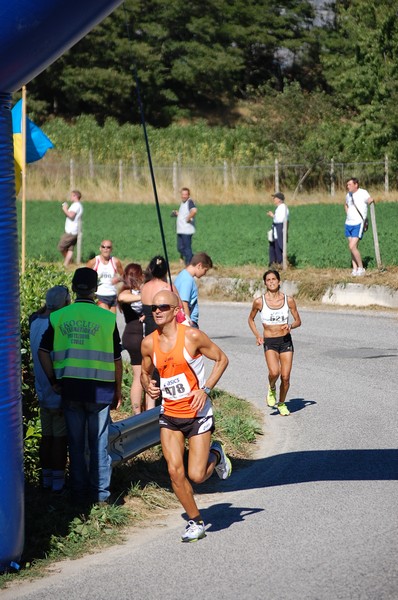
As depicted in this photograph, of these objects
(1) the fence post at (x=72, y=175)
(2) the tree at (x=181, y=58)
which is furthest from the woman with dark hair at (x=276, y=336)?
(2) the tree at (x=181, y=58)

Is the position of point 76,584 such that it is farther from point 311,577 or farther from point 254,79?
point 254,79

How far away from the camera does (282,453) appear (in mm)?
10594

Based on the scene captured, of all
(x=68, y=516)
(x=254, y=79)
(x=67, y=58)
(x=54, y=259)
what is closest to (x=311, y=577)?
(x=68, y=516)

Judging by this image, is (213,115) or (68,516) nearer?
(68,516)

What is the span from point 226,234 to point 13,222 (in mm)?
23300

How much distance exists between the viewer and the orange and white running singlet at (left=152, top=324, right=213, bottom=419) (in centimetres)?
790

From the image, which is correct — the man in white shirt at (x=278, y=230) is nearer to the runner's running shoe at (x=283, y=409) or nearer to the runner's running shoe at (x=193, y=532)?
the runner's running shoe at (x=283, y=409)

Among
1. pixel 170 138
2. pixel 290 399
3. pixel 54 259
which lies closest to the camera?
pixel 290 399

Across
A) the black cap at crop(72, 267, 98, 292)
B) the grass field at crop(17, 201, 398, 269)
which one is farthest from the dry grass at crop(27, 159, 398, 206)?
the black cap at crop(72, 267, 98, 292)

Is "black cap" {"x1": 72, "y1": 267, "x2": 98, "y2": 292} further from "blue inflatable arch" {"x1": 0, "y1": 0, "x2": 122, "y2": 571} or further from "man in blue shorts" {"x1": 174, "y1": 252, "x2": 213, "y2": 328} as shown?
"man in blue shorts" {"x1": 174, "y1": 252, "x2": 213, "y2": 328}

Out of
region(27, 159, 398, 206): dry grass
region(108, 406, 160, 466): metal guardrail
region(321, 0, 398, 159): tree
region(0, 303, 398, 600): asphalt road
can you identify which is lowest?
region(0, 303, 398, 600): asphalt road

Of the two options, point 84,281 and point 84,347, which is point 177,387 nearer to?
point 84,347

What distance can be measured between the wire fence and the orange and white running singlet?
108 ft

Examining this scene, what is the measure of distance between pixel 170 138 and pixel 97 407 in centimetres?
5308
